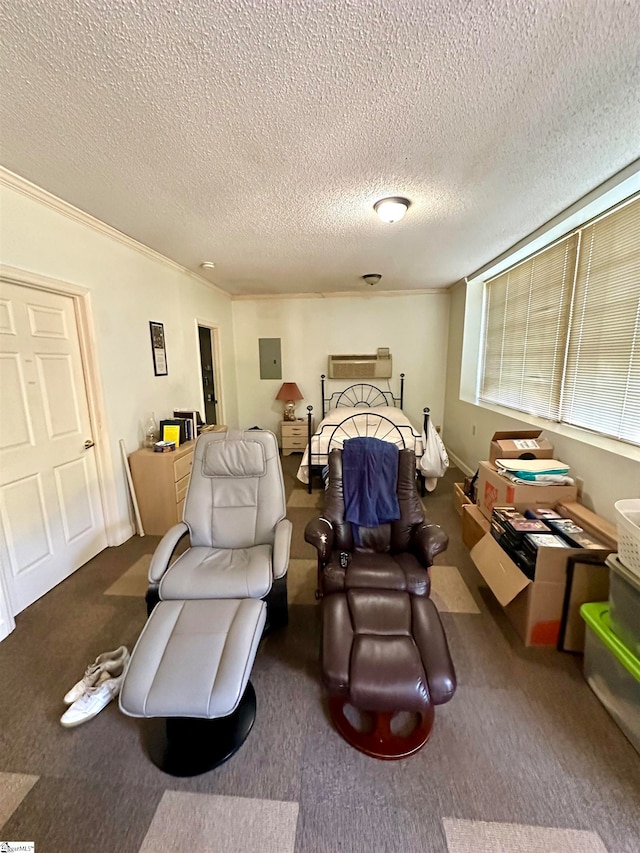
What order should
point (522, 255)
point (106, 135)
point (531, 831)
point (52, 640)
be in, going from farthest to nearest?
point (522, 255) < point (52, 640) < point (106, 135) < point (531, 831)

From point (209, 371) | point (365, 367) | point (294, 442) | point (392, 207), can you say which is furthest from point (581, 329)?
point (209, 371)

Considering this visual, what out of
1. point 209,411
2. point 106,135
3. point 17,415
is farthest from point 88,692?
point 209,411

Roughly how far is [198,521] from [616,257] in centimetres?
318

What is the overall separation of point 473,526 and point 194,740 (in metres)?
2.13

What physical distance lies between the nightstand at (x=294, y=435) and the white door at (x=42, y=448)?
2.86 metres

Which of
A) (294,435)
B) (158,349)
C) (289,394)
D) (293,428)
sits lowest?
(294,435)

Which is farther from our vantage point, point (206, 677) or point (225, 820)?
point (206, 677)

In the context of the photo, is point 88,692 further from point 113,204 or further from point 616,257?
point 616,257

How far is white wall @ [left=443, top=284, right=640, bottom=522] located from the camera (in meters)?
1.96

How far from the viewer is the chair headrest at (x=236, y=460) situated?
2053 mm

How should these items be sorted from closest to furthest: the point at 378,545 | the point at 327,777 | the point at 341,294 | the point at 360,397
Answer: the point at 327,777, the point at 378,545, the point at 341,294, the point at 360,397

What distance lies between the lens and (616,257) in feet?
7.29

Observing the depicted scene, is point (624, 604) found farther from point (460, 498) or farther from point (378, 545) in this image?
point (460, 498)

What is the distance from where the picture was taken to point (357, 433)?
399 cm
